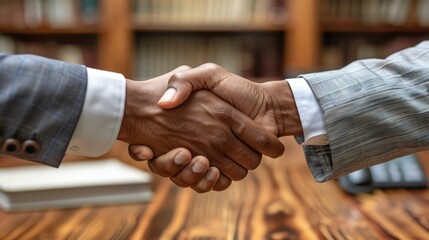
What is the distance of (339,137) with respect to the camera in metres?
1.00

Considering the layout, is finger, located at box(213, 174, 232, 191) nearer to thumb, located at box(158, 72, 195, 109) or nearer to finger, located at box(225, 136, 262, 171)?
finger, located at box(225, 136, 262, 171)

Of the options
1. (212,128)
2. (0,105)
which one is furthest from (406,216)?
(0,105)

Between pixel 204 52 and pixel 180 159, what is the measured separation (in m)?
1.94

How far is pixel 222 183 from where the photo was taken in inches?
43.9

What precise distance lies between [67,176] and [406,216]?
650 millimetres

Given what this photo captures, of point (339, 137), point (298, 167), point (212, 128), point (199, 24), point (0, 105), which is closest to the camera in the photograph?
point (0, 105)

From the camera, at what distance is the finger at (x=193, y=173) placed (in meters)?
1.05

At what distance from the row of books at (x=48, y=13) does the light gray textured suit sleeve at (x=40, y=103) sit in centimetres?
193

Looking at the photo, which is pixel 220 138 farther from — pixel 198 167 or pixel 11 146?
pixel 11 146

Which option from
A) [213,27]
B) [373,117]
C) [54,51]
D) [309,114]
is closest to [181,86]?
[309,114]

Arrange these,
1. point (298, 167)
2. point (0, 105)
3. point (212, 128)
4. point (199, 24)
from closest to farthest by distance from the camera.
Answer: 1. point (0, 105)
2. point (212, 128)
3. point (298, 167)
4. point (199, 24)

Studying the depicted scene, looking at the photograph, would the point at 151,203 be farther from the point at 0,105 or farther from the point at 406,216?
the point at 406,216

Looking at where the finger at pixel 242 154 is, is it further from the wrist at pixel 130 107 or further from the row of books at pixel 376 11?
the row of books at pixel 376 11

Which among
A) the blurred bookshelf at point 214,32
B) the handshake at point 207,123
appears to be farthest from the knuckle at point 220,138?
the blurred bookshelf at point 214,32
